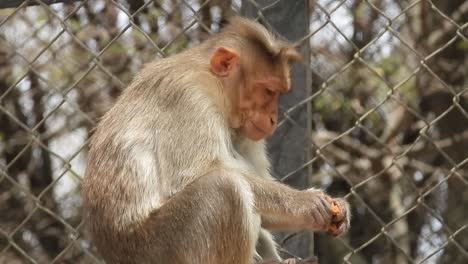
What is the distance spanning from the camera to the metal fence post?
581cm

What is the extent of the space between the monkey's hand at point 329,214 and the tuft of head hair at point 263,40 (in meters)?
0.66

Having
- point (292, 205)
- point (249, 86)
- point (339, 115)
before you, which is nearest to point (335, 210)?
point (292, 205)

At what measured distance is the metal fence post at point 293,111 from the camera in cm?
581

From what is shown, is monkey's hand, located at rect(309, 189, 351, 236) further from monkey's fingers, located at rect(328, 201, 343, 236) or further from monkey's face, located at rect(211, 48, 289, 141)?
monkey's face, located at rect(211, 48, 289, 141)

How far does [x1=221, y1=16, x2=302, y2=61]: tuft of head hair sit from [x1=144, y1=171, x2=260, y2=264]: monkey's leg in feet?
2.48

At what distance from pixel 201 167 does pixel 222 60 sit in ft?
2.02

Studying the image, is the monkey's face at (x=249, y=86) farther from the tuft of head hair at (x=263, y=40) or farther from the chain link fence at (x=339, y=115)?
the chain link fence at (x=339, y=115)

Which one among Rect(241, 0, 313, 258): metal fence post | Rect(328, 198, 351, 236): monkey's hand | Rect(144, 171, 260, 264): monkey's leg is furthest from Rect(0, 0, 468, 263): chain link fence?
Rect(144, 171, 260, 264): monkey's leg

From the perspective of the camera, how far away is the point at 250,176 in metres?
5.50

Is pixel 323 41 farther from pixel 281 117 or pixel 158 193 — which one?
pixel 158 193

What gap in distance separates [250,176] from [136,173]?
0.49m

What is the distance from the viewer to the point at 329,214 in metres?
5.43

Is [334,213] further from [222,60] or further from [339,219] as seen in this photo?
[222,60]

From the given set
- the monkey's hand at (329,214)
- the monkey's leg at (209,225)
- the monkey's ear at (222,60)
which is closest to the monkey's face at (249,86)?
the monkey's ear at (222,60)
